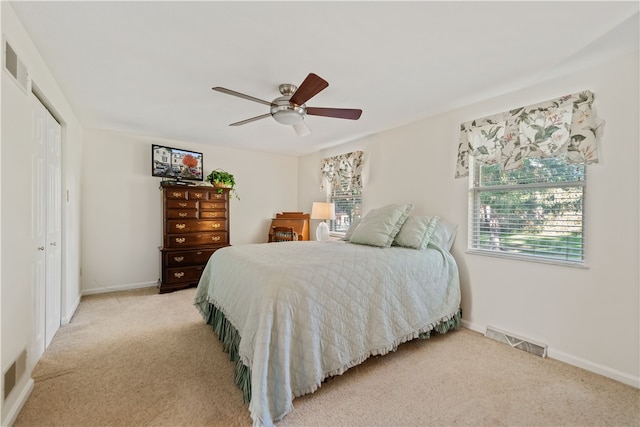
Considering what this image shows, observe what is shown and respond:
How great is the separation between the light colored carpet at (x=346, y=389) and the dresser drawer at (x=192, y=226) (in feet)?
5.41

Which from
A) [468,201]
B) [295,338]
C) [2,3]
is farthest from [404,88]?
[2,3]

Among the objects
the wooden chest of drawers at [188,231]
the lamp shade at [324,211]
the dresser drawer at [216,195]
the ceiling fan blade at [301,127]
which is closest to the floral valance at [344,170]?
the lamp shade at [324,211]

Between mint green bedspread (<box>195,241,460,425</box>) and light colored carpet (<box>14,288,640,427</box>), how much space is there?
0.17 meters

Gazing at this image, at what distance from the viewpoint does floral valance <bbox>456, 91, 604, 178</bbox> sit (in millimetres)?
2078

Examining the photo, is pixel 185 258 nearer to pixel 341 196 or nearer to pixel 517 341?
pixel 341 196

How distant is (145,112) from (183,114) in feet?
1.34

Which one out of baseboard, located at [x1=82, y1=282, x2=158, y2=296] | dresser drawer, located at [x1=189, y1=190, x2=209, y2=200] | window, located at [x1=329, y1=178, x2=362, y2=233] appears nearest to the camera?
baseboard, located at [x1=82, y1=282, x2=158, y2=296]

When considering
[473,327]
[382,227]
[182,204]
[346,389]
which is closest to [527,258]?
[473,327]

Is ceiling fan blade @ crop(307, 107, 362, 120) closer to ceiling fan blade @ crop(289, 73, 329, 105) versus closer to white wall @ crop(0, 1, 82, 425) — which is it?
ceiling fan blade @ crop(289, 73, 329, 105)

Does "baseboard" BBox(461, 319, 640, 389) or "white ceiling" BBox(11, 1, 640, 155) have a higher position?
"white ceiling" BBox(11, 1, 640, 155)

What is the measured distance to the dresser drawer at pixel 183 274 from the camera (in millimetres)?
3859

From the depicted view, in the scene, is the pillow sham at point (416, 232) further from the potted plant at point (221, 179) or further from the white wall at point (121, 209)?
the white wall at point (121, 209)

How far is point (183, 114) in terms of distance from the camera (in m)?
3.17

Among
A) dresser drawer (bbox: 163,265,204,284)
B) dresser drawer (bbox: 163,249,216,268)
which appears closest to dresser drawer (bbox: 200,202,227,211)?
dresser drawer (bbox: 163,249,216,268)
